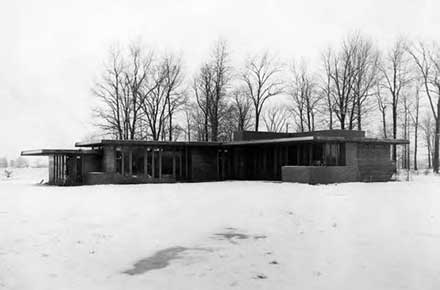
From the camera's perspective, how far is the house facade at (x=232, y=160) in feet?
78.5

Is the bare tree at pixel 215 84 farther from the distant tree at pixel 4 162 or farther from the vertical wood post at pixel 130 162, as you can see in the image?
the distant tree at pixel 4 162

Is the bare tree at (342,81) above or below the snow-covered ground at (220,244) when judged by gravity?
above

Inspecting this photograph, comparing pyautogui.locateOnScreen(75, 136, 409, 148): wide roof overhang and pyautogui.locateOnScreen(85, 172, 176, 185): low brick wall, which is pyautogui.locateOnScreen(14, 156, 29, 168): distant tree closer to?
pyautogui.locateOnScreen(75, 136, 409, 148): wide roof overhang

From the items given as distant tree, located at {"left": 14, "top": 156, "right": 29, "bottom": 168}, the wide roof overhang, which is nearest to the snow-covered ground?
the wide roof overhang

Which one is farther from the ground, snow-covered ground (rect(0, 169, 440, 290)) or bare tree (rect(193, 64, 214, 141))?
bare tree (rect(193, 64, 214, 141))

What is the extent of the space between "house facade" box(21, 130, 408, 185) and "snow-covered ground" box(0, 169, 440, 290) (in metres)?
8.73

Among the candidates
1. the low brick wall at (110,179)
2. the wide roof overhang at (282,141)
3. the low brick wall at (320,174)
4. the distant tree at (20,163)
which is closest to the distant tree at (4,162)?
the distant tree at (20,163)

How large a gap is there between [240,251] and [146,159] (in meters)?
17.8

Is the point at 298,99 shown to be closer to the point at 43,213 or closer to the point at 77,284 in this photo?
the point at 43,213

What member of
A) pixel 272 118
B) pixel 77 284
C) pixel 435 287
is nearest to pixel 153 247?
pixel 77 284

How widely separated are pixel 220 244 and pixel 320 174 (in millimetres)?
15022

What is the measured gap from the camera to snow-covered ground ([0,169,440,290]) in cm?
637

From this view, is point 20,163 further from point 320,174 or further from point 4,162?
point 320,174

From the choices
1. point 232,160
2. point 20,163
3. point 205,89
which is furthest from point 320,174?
point 20,163
